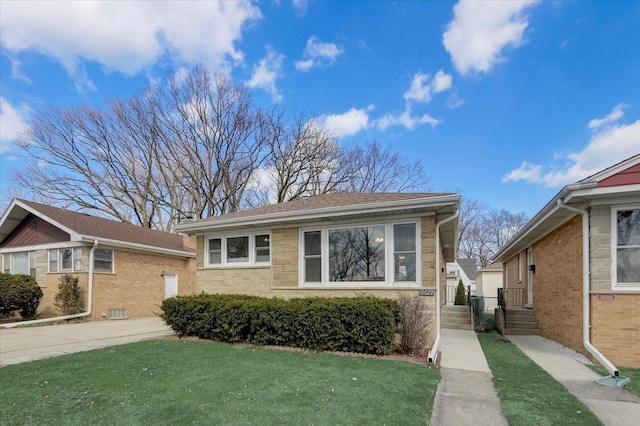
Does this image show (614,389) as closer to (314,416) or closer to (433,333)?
(433,333)

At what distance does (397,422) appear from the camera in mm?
3832

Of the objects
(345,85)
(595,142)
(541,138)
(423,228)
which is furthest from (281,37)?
(595,142)

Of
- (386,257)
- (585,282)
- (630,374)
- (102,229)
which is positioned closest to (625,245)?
(585,282)

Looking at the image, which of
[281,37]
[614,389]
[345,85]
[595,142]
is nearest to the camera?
[614,389]

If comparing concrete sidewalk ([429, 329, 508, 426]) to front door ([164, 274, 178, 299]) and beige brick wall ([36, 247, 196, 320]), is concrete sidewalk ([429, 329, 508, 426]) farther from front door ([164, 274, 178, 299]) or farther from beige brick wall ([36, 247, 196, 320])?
front door ([164, 274, 178, 299])

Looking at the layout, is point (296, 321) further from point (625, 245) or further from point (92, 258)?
point (92, 258)

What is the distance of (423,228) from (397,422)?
198 inches

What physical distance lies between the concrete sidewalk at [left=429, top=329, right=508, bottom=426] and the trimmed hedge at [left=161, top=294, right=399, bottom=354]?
4.45 feet

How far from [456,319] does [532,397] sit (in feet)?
27.3

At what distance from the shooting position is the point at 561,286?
29.5ft

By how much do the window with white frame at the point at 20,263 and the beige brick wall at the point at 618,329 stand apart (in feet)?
→ 65.4

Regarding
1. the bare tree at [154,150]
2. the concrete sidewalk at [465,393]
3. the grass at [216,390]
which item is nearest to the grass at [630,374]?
the concrete sidewalk at [465,393]

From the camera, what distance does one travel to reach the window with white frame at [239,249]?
34.7 ft

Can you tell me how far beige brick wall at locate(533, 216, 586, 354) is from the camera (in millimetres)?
7801
